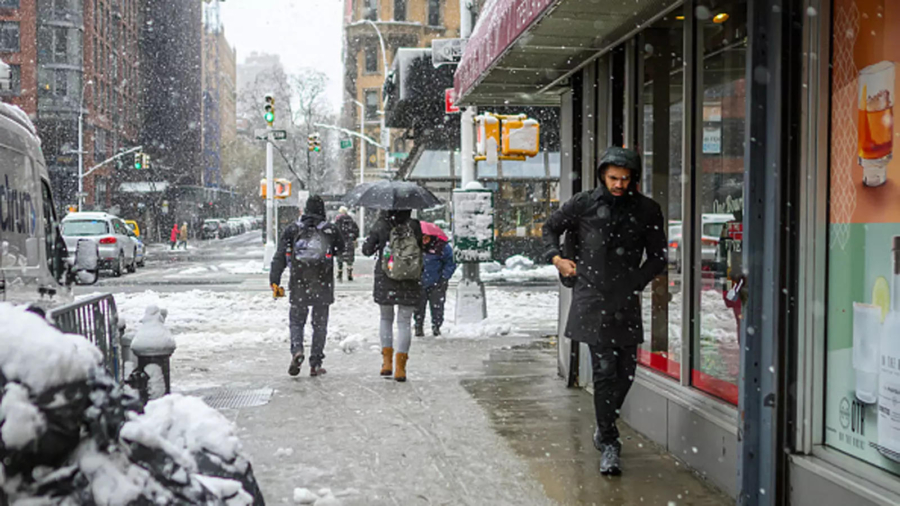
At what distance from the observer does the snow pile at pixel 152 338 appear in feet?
16.6

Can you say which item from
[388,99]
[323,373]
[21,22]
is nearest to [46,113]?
[21,22]

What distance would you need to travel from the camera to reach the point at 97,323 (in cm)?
516

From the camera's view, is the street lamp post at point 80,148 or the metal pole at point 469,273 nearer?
the metal pole at point 469,273

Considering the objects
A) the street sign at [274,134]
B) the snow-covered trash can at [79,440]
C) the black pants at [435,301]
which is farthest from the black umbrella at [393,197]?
the street sign at [274,134]

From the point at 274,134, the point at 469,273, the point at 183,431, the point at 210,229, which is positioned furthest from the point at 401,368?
the point at 210,229

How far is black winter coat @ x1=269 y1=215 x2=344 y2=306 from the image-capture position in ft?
27.1

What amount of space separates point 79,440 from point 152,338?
10.3 feet

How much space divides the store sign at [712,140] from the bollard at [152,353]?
369cm

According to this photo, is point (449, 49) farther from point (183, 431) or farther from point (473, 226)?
point (183, 431)

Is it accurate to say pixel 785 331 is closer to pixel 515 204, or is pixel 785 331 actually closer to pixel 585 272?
pixel 585 272

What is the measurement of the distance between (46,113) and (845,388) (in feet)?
188

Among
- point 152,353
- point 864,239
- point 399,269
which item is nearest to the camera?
point 864,239

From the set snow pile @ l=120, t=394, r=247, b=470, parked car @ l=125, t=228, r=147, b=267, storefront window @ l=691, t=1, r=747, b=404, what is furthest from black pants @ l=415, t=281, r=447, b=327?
parked car @ l=125, t=228, r=147, b=267

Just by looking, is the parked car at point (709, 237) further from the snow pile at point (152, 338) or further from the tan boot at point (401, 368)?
the snow pile at point (152, 338)
